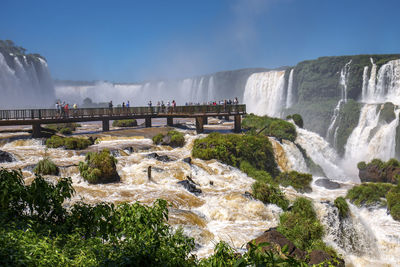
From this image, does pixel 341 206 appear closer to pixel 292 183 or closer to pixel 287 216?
pixel 287 216

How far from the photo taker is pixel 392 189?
1847 centimetres

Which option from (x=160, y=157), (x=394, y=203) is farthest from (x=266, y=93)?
(x=394, y=203)

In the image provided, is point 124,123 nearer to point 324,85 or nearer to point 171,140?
point 171,140

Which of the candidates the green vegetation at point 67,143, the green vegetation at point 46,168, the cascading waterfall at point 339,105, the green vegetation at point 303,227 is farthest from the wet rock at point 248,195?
the cascading waterfall at point 339,105

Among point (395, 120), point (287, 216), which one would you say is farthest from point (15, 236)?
point (395, 120)

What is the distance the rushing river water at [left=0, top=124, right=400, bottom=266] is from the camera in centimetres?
1305

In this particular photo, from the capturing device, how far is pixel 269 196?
16.0 m

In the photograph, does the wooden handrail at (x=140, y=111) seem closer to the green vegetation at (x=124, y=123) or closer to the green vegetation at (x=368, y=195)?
the green vegetation at (x=124, y=123)

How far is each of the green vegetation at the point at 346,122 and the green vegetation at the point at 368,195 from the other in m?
19.5

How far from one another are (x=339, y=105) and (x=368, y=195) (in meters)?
31.8

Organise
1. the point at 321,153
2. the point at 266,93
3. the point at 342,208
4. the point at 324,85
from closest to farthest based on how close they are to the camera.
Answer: the point at 342,208
the point at 321,153
the point at 324,85
the point at 266,93

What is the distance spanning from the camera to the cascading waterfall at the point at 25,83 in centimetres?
5988

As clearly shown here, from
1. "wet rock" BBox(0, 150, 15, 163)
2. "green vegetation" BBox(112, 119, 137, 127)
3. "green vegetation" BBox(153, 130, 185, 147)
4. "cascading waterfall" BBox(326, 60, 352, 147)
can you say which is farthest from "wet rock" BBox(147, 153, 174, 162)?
"cascading waterfall" BBox(326, 60, 352, 147)

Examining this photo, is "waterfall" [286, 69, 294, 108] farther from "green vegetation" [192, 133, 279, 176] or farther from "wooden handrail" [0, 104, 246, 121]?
"green vegetation" [192, 133, 279, 176]
